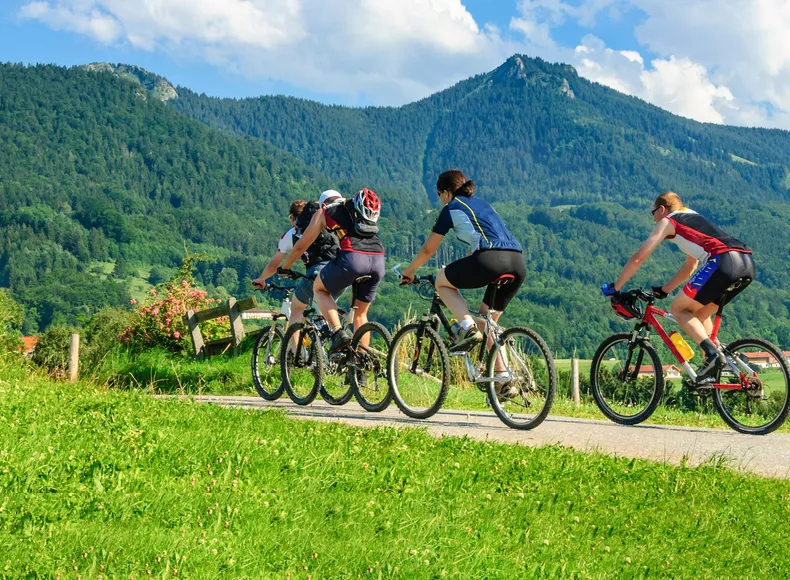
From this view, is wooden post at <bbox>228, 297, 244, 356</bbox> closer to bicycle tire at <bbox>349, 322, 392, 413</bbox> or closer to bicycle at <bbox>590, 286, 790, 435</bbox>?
bicycle tire at <bbox>349, 322, 392, 413</bbox>

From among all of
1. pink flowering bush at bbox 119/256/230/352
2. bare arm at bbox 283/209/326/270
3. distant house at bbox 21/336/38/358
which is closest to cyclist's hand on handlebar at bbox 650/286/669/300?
bare arm at bbox 283/209/326/270

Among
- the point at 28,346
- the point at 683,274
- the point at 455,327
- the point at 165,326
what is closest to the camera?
the point at 455,327

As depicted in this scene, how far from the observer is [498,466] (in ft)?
19.7

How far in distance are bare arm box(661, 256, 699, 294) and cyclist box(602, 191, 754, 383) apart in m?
0.27

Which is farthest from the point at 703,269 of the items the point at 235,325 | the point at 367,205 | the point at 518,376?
the point at 235,325

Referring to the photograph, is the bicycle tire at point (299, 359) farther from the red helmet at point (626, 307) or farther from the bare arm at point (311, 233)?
the red helmet at point (626, 307)

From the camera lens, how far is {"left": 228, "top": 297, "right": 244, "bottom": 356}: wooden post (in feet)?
49.2

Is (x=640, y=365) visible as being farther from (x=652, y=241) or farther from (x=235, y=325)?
(x=235, y=325)

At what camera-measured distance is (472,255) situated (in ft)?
25.9

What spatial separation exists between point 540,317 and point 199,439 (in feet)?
576

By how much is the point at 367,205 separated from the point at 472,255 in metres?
1.38

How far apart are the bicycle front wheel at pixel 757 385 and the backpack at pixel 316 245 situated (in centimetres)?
410

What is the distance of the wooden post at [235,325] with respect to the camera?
15.0m

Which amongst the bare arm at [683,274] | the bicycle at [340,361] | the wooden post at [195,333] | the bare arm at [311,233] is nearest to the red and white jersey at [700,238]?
the bare arm at [683,274]
